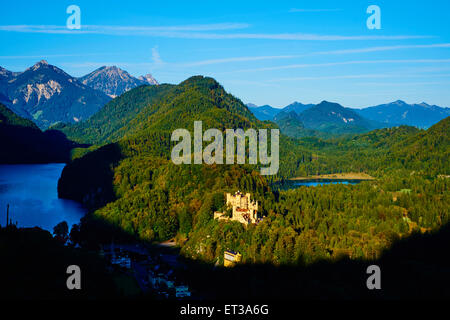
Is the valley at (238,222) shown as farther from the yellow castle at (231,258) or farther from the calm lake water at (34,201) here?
the calm lake water at (34,201)

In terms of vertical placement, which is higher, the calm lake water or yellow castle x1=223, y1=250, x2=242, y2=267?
the calm lake water

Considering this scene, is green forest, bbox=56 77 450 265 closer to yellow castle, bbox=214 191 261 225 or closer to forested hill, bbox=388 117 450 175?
yellow castle, bbox=214 191 261 225

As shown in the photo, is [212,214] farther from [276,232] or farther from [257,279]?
[257,279]

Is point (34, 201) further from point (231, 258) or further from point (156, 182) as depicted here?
point (231, 258)

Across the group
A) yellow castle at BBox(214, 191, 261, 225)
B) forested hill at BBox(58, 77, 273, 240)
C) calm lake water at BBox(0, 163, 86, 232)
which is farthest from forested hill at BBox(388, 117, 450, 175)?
calm lake water at BBox(0, 163, 86, 232)

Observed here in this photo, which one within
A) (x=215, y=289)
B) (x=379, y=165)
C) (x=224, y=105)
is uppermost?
(x=224, y=105)
